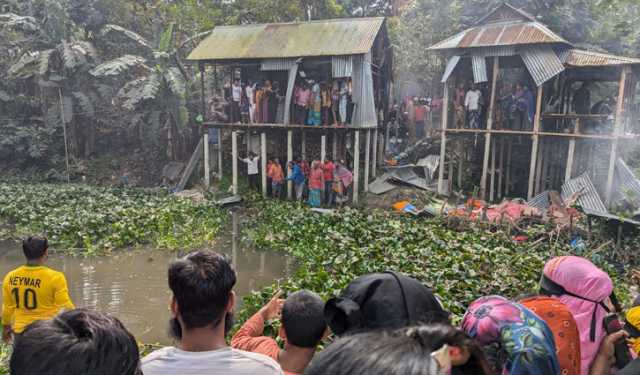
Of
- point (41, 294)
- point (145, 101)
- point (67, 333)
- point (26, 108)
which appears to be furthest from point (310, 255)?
point (26, 108)

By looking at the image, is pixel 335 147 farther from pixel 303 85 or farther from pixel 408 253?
pixel 408 253

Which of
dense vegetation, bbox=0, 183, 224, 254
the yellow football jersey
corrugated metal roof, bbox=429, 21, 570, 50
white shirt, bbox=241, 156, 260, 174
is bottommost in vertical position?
dense vegetation, bbox=0, 183, 224, 254

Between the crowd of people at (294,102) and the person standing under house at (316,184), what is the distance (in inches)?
66.6

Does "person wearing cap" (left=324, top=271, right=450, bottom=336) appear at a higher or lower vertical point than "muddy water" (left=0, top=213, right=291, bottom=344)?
higher

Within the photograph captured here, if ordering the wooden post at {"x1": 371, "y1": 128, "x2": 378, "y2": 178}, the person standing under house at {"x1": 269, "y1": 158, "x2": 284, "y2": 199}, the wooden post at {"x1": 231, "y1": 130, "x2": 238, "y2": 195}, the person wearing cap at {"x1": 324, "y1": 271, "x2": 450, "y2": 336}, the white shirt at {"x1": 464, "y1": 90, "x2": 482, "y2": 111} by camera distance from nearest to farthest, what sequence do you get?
the person wearing cap at {"x1": 324, "y1": 271, "x2": 450, "y2": 336} < the white shirt at {"x1": 464, "y1": 90, "x2": 482, "y2": 111} < the person standing under house at {"x1": 269, "y1": 158, "x2": 284, "y2": 199} < the wooden post at {"x1": 231, "y1": 130, "x2": 238, "y2": 195} < the wooden post at {"x1": 371, "y1": 128, "x2": 378, "y2": 178}

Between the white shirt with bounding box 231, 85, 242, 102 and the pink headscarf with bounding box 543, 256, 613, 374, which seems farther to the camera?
the white shirt with bounding box 231, 85, 242, 102

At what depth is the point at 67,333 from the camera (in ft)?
4.64

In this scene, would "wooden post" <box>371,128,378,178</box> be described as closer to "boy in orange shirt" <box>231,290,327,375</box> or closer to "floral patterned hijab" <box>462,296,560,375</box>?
"boy in orange shirt" <box>231,290,327,375</box>

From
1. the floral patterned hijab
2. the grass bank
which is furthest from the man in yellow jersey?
the floral patterned hijab

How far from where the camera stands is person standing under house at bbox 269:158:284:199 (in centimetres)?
1670

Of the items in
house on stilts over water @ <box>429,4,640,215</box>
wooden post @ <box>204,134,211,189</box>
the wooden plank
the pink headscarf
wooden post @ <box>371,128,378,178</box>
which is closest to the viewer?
the pink headscarf

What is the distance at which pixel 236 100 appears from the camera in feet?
56.5

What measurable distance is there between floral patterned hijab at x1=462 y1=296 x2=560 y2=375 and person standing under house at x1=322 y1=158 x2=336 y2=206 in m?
13.7

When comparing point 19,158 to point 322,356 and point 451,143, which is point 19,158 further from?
point 322,356
